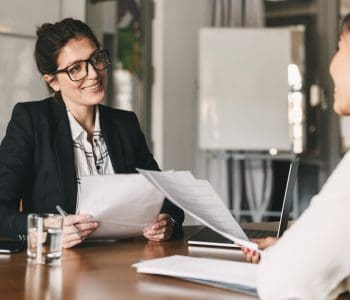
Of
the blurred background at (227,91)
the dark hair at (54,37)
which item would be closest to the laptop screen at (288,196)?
the dark hair at (54,37)

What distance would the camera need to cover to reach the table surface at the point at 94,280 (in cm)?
118

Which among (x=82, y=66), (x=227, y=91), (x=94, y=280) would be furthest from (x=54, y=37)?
(x=227, y=91)

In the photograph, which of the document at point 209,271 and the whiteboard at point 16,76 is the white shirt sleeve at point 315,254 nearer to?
the document at point 209,271

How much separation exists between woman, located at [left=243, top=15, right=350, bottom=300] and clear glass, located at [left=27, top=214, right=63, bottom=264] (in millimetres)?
623

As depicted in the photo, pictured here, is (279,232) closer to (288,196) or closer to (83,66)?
(288,196)

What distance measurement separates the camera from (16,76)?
4160 millimetres

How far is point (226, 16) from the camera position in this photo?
17.3 feet

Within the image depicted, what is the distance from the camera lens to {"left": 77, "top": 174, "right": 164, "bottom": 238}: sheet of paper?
1756 millimetres

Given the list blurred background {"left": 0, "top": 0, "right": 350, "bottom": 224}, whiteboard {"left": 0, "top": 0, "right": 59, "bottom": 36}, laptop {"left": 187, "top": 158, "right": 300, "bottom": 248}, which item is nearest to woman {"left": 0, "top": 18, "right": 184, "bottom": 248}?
laptop {"left": 187, "top": 158, "right": 300, "bottom": 248}

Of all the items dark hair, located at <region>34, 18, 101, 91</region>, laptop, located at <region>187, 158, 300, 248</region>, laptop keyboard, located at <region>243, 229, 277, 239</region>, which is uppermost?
dark hair, located at <region>34, 18, 101, 91</region>

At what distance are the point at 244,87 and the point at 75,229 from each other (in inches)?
136

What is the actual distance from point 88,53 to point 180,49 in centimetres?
290

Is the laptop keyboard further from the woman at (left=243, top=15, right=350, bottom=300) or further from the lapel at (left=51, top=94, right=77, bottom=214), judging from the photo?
the woman at (left=243, top=15, right=350, bottom=300)

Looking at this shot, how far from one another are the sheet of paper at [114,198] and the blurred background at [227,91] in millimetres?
3045
